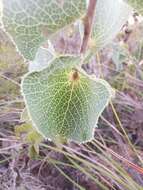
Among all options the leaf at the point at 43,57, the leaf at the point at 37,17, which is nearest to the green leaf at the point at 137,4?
the leaf at the point at 37,17

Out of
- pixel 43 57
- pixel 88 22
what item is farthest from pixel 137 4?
pixel 43 57

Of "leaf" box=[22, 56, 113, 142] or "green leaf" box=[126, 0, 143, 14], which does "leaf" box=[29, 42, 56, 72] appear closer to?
"leaf" box=[22, 56, 113, 142]

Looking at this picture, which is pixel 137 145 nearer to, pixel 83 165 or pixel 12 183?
pixel 83 165

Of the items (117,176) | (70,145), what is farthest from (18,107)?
(117,176)

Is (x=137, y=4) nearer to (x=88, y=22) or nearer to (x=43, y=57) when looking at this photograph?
(x=88, y=22)

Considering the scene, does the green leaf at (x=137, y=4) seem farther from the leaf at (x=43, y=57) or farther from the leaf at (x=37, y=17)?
the leaf at (x=43, y=57)

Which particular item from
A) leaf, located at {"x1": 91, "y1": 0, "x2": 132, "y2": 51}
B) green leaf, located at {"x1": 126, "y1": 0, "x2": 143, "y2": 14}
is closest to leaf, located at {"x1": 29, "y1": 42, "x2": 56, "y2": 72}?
leaf, located at {"x1": 91, "y1": 0, "x2": 132, "y2": 51}
